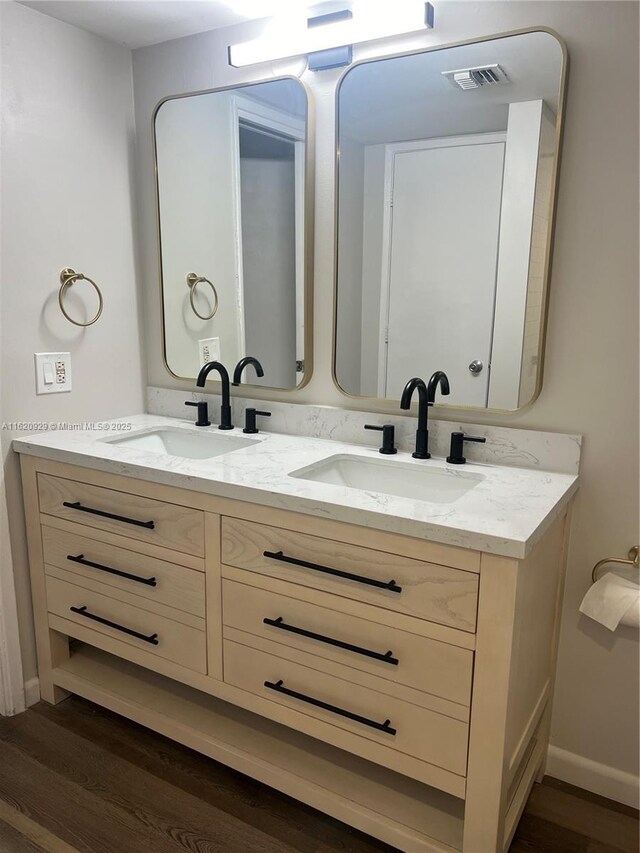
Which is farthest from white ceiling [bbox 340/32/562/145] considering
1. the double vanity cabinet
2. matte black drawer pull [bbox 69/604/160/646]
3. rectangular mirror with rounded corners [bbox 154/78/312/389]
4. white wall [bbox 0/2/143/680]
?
matte black drawer pull [bbox 69/604/160/646]

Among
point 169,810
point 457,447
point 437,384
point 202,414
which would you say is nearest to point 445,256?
point 437,384

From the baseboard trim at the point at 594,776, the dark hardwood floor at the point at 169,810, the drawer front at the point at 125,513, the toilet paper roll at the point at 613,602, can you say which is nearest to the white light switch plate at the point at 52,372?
the drawer front at the point at 125,513

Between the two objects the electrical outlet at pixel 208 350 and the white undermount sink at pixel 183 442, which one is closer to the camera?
the white undermount sink at pixel 183 442

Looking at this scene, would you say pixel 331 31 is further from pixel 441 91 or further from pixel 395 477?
pixel 395 477

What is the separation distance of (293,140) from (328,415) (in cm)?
83

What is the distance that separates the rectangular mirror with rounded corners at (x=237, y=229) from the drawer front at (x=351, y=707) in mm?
877

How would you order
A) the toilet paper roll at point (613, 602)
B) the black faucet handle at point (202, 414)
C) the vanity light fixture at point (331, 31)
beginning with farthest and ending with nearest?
1. the black faucet handle at point (202, 414)
2. the vanity light fixture at point (331, 31)
3. the toilet paper roll at point (613, 602)

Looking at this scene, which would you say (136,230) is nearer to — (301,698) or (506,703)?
(301,698)

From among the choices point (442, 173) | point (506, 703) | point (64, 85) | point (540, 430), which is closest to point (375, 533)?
point (506, 703)

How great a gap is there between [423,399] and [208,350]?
85cm

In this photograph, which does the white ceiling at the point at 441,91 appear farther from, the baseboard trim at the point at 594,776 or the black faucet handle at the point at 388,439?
the baseboard trim at the point at 594,776

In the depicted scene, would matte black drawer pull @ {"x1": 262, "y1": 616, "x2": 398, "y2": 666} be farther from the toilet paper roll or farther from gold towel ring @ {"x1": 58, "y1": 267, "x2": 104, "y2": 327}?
gold towel ring @ {"x1": 58, "y1": 267, "x2": 104, "y2": 327}

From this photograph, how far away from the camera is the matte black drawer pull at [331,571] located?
1367 millimetres

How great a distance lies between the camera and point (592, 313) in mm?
1591
